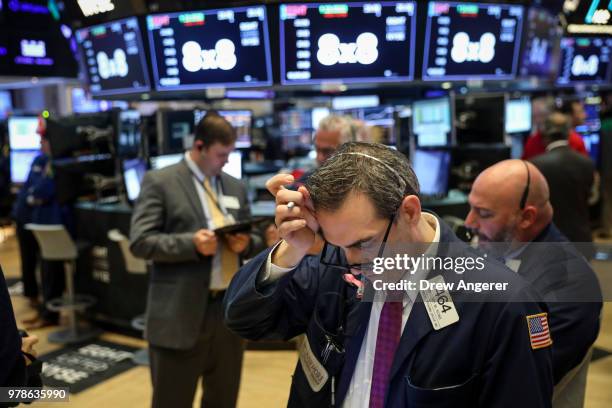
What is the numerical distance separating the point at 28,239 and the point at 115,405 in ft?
9.18

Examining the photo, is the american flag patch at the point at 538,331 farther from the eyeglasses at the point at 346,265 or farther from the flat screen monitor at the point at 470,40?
the flat screen monitor at the point at 470,40

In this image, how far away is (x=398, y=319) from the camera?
1322 mm

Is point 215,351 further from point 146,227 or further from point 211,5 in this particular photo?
point 211,5

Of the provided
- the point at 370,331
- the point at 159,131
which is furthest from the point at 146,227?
the point at 159,131

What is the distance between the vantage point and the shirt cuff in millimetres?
1475

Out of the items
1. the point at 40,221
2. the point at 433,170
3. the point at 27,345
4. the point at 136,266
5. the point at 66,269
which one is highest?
the point at 433,170

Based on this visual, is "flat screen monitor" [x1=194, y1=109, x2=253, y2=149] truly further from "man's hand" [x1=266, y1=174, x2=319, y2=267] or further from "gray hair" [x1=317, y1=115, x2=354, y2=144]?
"man's hand" [x1=266, y1=174, x2=319, y2=267]

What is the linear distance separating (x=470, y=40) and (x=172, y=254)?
297 centimetres

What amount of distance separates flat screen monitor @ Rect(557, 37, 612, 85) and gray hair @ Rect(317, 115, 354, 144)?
173 inches

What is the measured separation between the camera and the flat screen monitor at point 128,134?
17.6ft

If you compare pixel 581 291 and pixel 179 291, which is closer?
pixel 581 291

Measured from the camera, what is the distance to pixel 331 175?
1261 mm

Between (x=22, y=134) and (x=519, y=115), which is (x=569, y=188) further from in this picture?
(x=22, y=134)

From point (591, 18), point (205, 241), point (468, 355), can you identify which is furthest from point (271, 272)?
point (591, 18)
